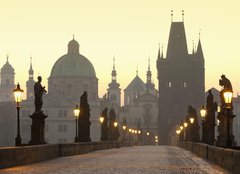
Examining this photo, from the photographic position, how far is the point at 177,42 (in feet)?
650

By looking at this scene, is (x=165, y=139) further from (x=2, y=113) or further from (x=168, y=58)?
(x=2, y=113)

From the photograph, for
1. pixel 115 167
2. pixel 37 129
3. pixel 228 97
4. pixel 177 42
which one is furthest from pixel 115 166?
pixel 177 42

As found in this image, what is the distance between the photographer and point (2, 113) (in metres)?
196

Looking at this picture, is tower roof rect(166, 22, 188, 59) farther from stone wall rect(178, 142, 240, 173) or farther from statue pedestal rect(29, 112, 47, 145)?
stone wall rect(178, 142, 240, 173)

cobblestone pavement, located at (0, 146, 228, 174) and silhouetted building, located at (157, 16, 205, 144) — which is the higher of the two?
silhouetted building, located at (157, 16, 205, 144)

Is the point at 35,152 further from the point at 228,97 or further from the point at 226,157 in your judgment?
the point at 226,157

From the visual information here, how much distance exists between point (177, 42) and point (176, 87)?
13.2 meters

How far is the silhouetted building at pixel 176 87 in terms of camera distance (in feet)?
637

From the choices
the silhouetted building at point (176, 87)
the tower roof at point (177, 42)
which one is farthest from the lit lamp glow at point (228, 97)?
the tower roof at point (177, 42)

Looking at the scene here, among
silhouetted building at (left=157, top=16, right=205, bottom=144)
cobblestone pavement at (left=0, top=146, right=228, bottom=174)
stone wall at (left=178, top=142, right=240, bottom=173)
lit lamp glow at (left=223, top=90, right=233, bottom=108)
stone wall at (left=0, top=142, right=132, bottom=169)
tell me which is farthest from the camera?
silhouetted building at (left=157, top=16, right=205, bottom=144)

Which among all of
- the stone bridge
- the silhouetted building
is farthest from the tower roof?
the stone bridge

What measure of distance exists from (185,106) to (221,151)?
538 ft

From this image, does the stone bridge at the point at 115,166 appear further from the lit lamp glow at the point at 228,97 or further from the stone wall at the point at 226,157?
the lit lamp glow at the point at 228,97

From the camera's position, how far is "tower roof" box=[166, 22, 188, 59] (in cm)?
19788
